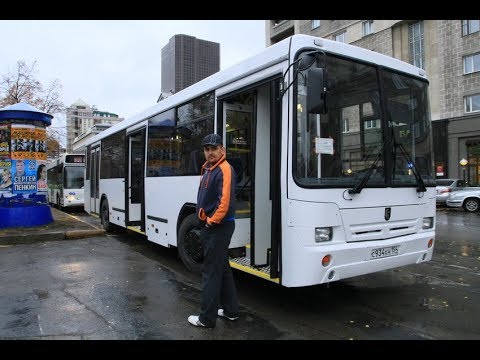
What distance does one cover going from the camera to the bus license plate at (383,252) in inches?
195

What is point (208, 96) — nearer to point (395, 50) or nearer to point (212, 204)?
point (212, 204)

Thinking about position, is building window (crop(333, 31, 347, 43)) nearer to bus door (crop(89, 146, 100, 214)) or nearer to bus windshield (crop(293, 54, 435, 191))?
bus door (crop(89, 146, 100, 214))

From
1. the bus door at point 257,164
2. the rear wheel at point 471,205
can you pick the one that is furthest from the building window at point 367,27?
the bus door at point 257,164

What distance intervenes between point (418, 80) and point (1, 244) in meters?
9.29

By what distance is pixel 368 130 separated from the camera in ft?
17.0

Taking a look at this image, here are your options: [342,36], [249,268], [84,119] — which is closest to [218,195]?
[249,268]

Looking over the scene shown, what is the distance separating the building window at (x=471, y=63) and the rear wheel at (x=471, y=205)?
41.5ft

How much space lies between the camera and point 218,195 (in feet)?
15.0

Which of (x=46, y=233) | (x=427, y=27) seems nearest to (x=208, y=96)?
(x=46, y=233)

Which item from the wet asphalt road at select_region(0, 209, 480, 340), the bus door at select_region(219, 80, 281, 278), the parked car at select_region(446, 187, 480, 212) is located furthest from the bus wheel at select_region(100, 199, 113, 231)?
the parked car at select_region(446, 187, 480, 212)

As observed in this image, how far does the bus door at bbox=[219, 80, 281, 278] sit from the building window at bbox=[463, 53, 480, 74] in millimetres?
28370

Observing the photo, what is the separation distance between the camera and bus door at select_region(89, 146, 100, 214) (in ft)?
42.4

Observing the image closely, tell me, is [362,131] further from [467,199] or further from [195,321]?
[467,199]

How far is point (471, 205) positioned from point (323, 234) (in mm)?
18930
